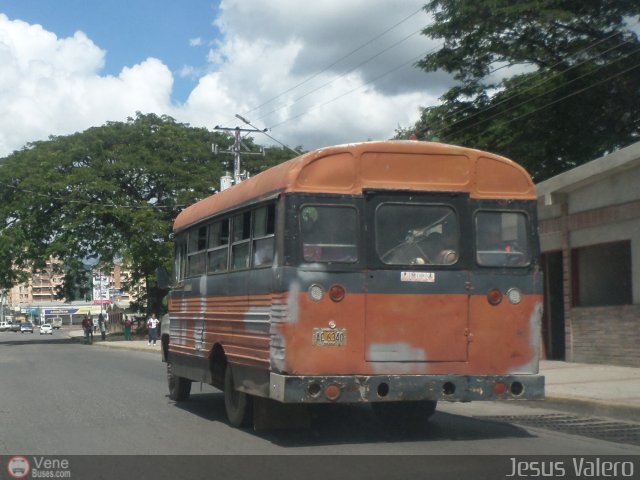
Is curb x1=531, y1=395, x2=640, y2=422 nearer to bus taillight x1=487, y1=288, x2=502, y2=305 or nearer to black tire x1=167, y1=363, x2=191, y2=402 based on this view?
bus taillight x1=487, y1=288, x2=502, y2=305

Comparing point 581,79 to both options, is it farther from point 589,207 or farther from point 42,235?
point 42,235

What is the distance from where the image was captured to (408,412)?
11.5 meters

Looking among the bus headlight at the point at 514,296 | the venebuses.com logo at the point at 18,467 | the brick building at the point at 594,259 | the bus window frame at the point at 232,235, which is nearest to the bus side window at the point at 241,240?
the bus window frame at the point at 232,235

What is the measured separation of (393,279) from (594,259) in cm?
1213

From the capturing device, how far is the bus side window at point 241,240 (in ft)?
35.3

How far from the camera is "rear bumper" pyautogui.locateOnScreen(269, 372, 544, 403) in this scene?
362 inches

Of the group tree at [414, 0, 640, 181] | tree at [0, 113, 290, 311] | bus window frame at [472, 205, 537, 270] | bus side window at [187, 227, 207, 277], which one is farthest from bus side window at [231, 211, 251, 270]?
tree at [0, 113, 290, 311]

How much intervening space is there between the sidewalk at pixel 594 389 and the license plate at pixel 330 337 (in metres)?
4.62

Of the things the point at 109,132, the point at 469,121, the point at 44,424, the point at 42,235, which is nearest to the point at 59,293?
the point at 42,235

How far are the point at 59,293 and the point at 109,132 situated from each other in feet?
31.4

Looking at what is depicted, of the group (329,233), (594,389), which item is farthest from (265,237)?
(594,389)

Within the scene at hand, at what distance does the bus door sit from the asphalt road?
42.4 inches

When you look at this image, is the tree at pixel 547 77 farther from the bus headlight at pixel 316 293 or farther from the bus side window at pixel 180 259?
the bus headlight at pixel 316 293

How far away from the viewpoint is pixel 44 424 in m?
12.0
